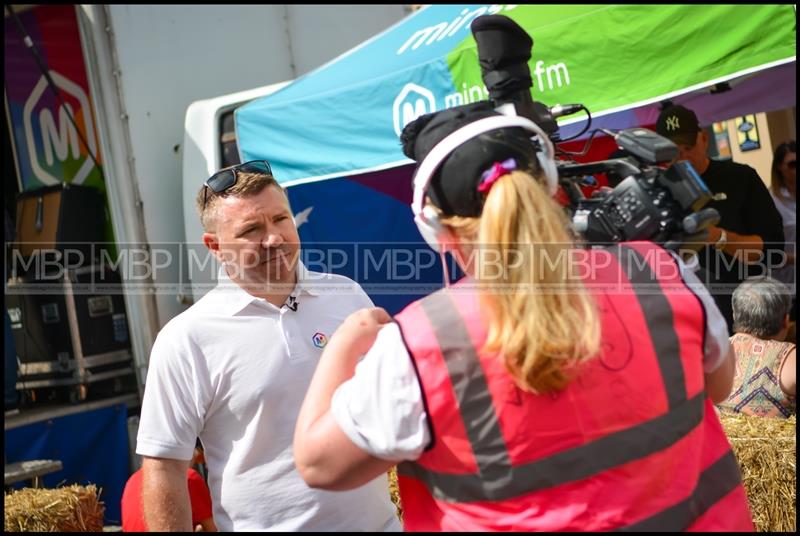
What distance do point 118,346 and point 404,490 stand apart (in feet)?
17.0

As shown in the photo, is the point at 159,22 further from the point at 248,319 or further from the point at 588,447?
the point at 588,447

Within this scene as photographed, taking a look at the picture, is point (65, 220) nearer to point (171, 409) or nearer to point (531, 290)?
point (171, 409)

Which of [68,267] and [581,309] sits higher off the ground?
[68,267]

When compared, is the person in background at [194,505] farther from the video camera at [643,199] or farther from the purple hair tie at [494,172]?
the purple hair tie at [494,172]

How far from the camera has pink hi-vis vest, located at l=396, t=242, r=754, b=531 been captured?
150cm

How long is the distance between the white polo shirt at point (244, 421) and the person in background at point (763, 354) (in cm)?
203

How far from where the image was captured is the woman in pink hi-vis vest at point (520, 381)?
4.89 ft

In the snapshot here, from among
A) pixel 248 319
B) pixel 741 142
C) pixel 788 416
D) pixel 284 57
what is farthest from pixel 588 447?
pixel 741 142

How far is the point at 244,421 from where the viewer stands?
2.39 metres

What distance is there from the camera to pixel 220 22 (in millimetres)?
7039

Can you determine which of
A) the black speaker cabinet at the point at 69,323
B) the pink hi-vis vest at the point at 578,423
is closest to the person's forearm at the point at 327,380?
the pink hi-vis vest at the point at 578,423

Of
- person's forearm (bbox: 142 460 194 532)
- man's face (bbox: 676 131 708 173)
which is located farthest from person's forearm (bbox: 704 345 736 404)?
man's face (bbox: 676 131 708 173)

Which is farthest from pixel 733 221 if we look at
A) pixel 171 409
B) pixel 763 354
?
pixel 171 409

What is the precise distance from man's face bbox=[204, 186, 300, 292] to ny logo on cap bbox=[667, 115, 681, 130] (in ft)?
9.07
